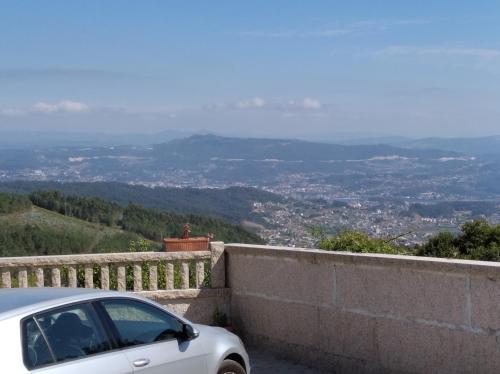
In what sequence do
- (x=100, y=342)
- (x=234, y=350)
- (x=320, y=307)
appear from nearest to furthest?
(x=100, y=342), (x=234, y=350), (x=320, y=307)

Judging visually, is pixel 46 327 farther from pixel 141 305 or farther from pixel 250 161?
pixel 250 161

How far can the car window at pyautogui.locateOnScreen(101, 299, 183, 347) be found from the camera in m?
6.35

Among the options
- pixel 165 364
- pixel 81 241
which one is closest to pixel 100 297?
pixel 165 364

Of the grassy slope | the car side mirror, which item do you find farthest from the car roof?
the grassy slope

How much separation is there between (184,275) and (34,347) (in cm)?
565

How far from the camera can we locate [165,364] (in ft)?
21.5

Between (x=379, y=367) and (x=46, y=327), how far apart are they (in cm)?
432

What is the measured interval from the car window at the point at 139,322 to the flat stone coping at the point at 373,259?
2.66 metres

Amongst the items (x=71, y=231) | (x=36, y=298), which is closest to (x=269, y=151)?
(x=71, y=231)

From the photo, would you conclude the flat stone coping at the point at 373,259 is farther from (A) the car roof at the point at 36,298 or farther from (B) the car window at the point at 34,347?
(B) the car window at the point at 34,347

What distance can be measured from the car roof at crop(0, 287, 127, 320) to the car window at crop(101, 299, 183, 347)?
0.10m

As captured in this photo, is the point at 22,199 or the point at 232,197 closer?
the point at 22,199

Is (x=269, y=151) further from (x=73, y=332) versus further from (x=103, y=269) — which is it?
(x=73, y=332)

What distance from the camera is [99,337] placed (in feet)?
20.0
